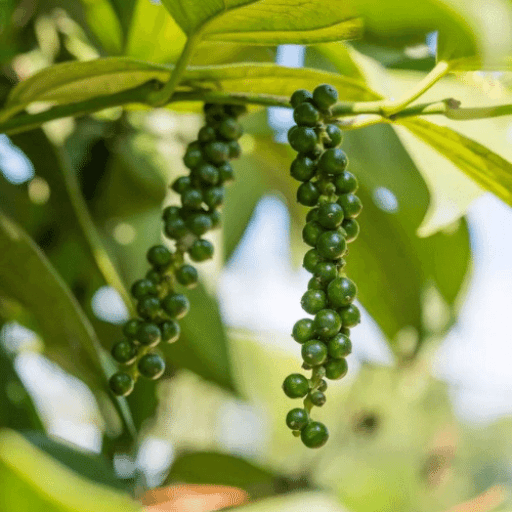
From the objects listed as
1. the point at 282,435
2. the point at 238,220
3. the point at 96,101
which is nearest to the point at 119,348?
the point at 96,101

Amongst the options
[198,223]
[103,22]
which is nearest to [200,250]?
[198,223]

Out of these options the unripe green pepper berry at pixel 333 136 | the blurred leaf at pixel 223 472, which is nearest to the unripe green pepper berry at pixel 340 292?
the unripe green pepper berry at pixel 333 136

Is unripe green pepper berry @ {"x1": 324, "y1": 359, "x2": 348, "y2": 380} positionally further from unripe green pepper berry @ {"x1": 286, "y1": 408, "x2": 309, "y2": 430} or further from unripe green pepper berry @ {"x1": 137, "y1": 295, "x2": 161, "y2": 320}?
unripe green pepper berry @ {"x1": 137, "y1": 295, "x2": 161, "y2": 320}

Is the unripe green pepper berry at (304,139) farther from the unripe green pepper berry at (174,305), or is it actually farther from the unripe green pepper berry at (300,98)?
the unripe green pepper berry at (174,305)

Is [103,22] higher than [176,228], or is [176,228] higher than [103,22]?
[103,22]

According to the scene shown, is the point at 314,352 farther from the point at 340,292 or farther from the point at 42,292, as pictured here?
the point at 42,292

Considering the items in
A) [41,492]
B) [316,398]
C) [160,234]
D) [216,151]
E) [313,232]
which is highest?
[160,234]

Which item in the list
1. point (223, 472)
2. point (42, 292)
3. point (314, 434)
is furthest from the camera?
point (223, 472)

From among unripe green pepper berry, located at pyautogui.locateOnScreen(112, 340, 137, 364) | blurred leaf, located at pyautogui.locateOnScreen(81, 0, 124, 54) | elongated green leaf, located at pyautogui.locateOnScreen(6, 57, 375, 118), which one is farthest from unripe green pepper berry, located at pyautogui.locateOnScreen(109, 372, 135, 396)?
blurred leaf, located at pyautogui.locateOnScreen(81, 0, 124, 54)

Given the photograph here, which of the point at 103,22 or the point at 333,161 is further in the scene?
the point at 103,22
